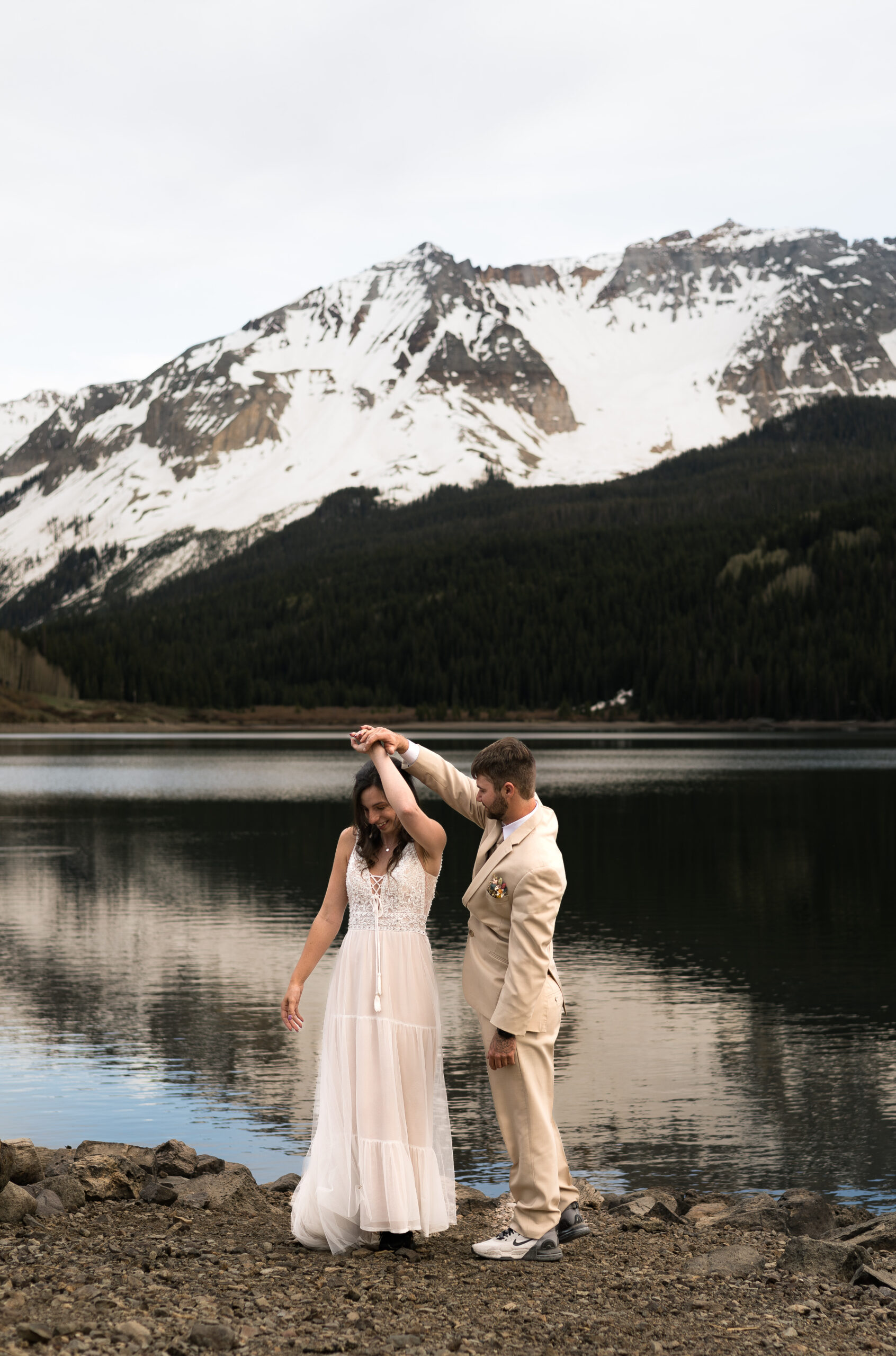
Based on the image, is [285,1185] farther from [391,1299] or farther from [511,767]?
[511,767]

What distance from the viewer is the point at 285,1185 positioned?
12.4 meters

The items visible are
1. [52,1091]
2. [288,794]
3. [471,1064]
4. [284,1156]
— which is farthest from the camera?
[288,794]

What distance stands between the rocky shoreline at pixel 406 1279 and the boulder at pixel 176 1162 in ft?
1.09

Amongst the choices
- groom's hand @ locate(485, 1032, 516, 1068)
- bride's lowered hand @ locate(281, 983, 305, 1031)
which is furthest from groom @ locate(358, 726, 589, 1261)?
bride's lowered hand @ locate(281, 983, 305, 1031)

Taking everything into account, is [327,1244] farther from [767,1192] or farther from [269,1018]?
[269,1018]

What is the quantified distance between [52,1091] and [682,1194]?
8.31 meters

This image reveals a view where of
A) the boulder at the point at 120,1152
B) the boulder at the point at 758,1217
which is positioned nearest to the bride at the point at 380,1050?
the boulder at the point at 758,1217

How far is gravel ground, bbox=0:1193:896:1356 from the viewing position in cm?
759

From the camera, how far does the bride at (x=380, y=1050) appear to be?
30.4 ft

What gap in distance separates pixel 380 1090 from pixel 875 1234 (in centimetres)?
437

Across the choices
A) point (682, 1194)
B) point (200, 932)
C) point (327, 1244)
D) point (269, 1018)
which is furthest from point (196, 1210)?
point (200, 932)

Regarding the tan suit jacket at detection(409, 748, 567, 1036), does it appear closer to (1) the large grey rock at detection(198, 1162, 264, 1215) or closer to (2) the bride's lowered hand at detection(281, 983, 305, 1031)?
(2) the bride's lowered hand at detection(281, 983, 305, 1031)

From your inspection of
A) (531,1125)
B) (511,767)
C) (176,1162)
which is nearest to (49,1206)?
(176,1162)

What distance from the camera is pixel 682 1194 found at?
12.8 metres
